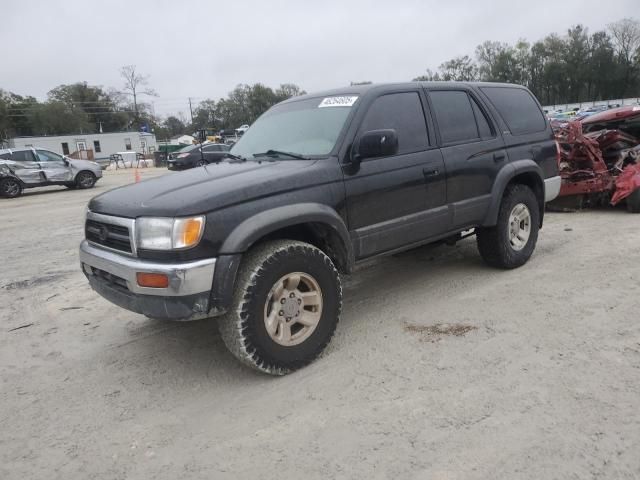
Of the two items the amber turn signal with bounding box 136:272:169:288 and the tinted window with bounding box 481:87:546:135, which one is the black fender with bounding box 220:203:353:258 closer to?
the amber turn signal with bounding box 136:272:169:288

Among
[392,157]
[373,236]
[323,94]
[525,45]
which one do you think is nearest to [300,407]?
[373,236]

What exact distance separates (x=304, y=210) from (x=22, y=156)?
1757 cm

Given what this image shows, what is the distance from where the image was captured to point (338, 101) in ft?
12.8

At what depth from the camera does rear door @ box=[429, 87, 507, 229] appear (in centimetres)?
425

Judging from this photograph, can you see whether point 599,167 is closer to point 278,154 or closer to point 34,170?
point 278,154

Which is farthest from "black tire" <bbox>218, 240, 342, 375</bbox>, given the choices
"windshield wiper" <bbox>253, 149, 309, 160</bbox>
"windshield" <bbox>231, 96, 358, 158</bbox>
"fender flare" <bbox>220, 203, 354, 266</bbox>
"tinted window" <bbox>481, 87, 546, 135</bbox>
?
"tinted window" <bbox>481, 87, 546, 135</bbox>

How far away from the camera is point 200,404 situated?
3.01m

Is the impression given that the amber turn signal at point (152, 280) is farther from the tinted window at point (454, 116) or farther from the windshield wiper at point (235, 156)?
the tinted window at point (454, 116)

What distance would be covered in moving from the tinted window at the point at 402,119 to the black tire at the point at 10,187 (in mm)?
17087

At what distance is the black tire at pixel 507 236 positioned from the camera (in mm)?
4805

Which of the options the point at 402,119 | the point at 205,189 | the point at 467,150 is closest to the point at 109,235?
the point at 205,189

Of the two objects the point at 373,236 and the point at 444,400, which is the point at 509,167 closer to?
the point at 373,236

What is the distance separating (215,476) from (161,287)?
3.49 feet

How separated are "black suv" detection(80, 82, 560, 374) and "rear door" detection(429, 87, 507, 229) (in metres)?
0.01
